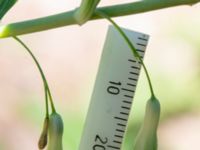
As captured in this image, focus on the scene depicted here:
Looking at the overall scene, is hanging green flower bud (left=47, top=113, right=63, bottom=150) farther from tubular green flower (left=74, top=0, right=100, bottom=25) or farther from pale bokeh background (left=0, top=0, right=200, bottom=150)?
pale bokeh background (left=0, top=0, right=200, bottom=150)

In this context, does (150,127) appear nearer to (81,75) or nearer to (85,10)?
(85,10)

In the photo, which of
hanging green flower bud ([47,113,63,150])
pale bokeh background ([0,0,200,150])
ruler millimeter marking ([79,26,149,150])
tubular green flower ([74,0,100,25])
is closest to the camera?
tubular green flower ([74,0,100,25])

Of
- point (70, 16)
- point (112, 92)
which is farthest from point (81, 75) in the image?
point (70, 16)

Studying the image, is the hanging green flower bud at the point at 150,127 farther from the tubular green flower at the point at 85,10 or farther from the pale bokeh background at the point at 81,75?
the pale bokeh background at the point at 81,75

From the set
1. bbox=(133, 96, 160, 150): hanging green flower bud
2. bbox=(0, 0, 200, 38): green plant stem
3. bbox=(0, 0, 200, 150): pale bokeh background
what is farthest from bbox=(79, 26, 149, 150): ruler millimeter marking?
bbox=(0, 0, 200, 150): pale bokeh background

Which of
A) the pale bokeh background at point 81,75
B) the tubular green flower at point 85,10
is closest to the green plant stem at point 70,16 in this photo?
the tubular green flower at point 85,10

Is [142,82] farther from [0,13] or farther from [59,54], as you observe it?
[0,13]
